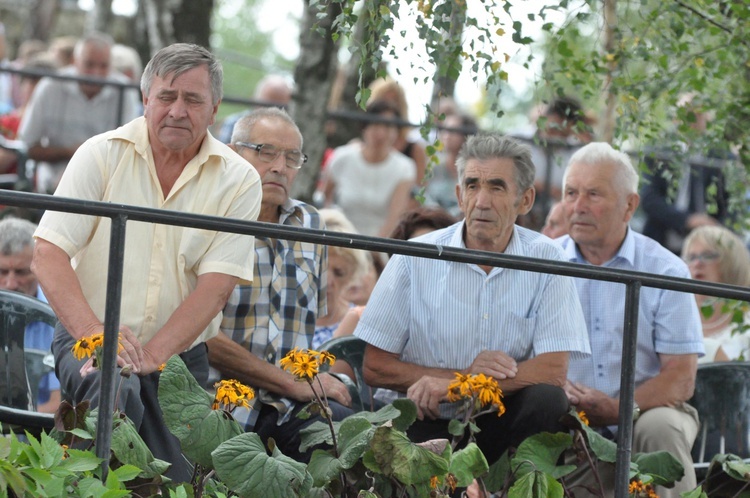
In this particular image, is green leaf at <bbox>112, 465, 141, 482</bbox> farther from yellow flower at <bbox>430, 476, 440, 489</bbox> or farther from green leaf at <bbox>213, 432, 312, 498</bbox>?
yellow flower at <bbox>430, 476, 440, 489</bbox>

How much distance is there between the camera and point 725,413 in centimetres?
476

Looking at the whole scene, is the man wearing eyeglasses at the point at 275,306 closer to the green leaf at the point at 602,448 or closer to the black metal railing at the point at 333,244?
the green leaf at the point at 602,448

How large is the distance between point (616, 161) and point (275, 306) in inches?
61.1

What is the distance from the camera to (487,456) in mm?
4098

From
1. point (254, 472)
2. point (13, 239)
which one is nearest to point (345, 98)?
point (13, 239)

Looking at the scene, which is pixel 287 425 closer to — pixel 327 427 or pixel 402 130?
pixel 327 427

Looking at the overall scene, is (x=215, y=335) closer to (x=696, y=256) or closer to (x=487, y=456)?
(x=487, y=456)

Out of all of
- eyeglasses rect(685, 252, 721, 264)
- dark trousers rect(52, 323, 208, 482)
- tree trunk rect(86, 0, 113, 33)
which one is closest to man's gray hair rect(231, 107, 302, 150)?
dark trousers rect(52, 323, 208, 482)

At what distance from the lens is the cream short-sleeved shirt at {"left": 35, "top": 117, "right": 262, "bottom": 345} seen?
3764mm

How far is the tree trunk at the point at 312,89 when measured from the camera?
25.3ft

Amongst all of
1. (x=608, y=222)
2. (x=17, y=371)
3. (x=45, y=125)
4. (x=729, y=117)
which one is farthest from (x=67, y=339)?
(x=45, y=125)

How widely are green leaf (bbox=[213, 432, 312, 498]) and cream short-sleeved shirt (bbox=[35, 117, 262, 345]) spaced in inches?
28.1

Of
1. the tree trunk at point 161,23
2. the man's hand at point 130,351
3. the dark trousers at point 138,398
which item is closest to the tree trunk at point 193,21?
the tree trunk at point 161,23

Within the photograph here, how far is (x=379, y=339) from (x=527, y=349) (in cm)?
52
